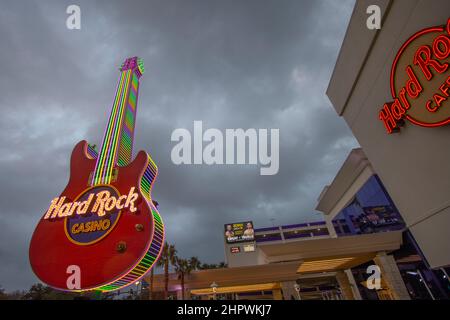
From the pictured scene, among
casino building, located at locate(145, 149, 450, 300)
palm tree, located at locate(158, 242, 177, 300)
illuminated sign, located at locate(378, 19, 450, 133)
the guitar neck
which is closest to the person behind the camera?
illuminated sign, located at locate(378, 19, 450, 133)

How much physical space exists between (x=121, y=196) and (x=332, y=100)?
12.8 metres

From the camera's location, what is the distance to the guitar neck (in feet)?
47.8

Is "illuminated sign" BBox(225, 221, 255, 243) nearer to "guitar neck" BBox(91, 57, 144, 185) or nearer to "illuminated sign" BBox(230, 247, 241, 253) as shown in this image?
"illuminated sign" BBox(230, 247, 241, 253)

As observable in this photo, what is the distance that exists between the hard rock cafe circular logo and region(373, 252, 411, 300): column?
24359 mm

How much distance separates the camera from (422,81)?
7664 mm

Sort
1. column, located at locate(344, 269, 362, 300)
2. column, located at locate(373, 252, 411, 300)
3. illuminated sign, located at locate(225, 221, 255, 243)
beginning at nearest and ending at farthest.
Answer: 1. column, located at locate(373, 252, 411, 300)
2. column, located at locate(344, 269, 362, 300)
3. illuminated sign, located at locate(225, 221, 255, 243)

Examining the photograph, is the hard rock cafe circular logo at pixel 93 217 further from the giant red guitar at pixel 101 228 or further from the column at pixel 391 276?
the column at pixel 391 276

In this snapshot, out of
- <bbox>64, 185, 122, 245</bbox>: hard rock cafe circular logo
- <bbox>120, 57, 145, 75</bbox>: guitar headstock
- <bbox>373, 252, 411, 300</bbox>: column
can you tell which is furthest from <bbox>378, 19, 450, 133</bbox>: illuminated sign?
<bbox>373, 252, 411, 300</bbox>: column

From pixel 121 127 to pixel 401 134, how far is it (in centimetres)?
1574

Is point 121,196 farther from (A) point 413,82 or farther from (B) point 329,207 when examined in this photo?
(B) point 329,207
